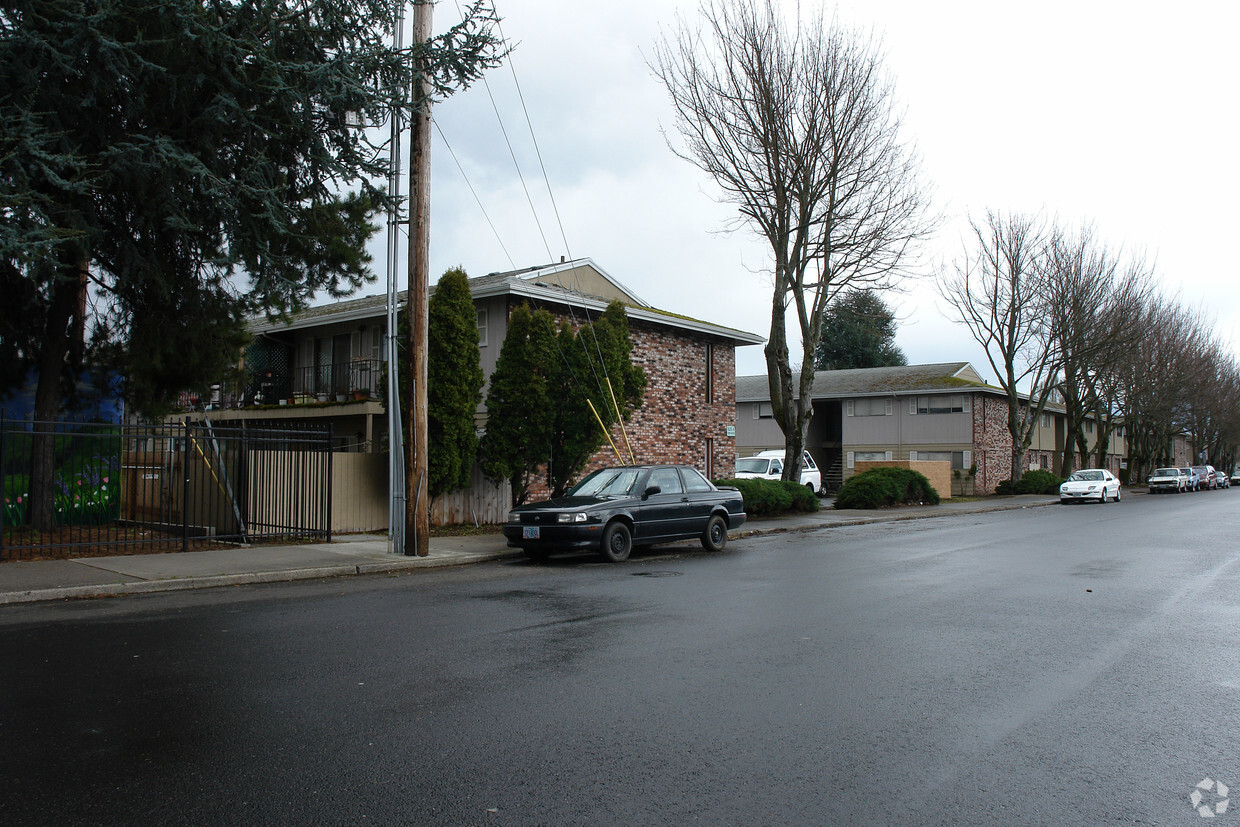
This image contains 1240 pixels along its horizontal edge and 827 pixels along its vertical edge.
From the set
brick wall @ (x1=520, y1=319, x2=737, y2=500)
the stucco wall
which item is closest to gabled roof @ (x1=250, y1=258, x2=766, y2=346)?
brick wall @ (x1=520, y1=319, x2=737, y2=500)

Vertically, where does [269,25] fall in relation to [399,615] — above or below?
above

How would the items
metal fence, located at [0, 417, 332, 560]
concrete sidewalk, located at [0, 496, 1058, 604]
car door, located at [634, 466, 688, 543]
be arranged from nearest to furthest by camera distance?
concrete sidewalk, located at [0, 496, 1058, 604], car door, located at [634, 466, 688, 543], metal fence, located at [0, 417, 332, 560]

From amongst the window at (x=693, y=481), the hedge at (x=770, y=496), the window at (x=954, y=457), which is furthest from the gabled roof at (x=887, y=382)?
the window at (x=693, y=481)

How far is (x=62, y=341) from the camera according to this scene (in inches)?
587

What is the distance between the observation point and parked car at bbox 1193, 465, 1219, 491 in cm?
5830

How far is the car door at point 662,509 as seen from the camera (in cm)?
1428

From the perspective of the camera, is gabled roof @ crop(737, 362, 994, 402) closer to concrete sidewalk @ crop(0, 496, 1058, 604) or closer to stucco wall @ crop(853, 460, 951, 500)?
stucco wall @ crop(853, 460, 951, 500)

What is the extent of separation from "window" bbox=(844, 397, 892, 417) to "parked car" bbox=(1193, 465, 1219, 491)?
25.1m

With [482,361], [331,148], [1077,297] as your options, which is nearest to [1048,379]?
[1077,297]

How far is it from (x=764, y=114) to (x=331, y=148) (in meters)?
13.1

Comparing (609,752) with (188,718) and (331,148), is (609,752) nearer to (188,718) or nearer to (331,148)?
(188,718)

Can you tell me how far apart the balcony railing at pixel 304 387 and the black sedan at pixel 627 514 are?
10.1 m


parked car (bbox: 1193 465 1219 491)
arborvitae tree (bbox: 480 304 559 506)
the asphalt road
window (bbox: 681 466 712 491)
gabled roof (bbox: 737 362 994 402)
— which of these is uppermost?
gabled roof (bbox: 737 362 994 402)

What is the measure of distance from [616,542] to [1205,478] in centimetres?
6150
